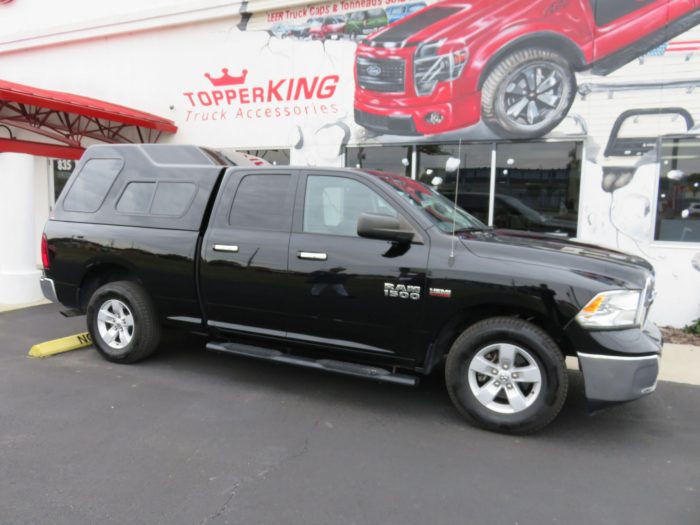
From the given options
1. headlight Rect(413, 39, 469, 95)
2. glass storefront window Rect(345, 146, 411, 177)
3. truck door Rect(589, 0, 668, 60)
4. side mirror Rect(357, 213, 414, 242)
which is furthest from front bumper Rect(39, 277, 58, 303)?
truck door Rect(589, 0, 668, 60)

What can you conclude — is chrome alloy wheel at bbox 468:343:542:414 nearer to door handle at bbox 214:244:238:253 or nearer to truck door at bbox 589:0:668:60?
door handle at bbox 214:244:238:253

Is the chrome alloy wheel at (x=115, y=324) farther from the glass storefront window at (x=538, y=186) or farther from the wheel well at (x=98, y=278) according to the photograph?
the glass storefront window at (x=538, y=186)

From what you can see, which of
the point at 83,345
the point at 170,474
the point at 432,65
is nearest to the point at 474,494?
the point at 170,474

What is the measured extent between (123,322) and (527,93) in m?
6.35

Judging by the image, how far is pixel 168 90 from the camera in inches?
406

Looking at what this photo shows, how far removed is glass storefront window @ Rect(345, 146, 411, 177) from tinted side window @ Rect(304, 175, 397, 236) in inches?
169

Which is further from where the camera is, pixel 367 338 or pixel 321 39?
pixel 321 39

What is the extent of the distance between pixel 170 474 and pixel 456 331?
2.21 metres

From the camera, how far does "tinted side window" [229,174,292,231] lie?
4336mm

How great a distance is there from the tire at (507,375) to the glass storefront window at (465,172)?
461 cm

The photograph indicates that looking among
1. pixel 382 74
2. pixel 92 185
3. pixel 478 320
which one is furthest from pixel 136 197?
pixel 382 74

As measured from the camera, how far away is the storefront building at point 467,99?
6898 mm

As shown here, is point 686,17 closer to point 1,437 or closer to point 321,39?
point 321,39

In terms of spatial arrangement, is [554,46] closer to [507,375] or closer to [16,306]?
[507,375]
